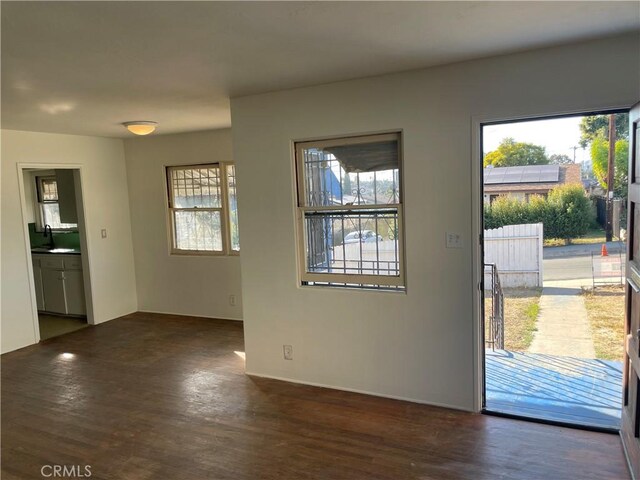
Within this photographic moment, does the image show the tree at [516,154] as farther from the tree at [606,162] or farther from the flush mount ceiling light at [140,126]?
the flush mount ceiling light at [140,126]

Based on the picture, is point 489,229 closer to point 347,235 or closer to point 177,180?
point 347,235

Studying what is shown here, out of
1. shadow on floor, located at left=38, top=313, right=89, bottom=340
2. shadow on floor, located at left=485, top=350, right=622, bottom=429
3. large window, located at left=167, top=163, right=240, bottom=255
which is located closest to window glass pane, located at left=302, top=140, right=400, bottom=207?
shadow on floor, located at left=485, top=350, right=622, bottom=429

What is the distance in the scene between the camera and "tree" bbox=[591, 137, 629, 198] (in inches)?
179

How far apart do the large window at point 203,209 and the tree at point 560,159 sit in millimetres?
3894

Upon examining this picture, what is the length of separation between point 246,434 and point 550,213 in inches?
192

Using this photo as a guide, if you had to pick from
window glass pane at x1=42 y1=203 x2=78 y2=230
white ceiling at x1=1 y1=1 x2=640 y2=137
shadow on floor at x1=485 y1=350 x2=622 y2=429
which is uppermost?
white ceiling at x1=1 y1=1 x2=640 y2=137

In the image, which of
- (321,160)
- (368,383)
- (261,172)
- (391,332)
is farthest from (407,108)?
(368,383)

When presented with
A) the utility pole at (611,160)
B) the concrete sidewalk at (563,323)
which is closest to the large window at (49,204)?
the concrete sidewalk at (563,323)

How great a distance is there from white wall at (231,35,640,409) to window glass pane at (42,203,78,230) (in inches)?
168

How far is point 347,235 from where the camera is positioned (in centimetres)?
351

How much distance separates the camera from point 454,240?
3025 millimetres

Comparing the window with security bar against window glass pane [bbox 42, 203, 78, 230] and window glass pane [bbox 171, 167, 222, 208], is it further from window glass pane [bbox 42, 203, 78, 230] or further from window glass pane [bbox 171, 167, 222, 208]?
window glass pane [bbox 42, 203, 78, 230]

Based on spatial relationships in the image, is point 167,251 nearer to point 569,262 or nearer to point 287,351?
point 287,351

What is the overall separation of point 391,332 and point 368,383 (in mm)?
470
